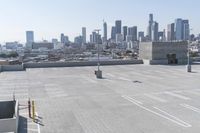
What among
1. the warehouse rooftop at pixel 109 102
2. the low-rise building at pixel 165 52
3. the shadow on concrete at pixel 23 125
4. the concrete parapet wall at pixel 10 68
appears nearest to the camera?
the shadow on concrete at pixel 23 125

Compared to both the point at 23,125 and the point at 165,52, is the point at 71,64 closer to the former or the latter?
the point at 165,52

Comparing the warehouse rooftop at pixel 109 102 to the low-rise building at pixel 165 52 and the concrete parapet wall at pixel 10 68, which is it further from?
the low-rise building at pixel 165 52

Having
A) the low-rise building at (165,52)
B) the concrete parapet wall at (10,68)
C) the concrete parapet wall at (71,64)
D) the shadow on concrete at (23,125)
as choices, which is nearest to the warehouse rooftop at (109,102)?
the shadow on concrete at (23,125)

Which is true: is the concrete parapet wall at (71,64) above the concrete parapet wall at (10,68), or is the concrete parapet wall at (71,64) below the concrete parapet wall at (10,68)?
above

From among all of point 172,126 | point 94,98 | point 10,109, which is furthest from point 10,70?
point 172,126

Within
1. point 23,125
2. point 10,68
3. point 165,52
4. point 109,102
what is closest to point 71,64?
point 10,68

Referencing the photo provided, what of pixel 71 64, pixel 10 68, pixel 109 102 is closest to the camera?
pixel 109 102

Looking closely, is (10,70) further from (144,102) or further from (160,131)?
(160,131)

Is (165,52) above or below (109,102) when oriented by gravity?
above
